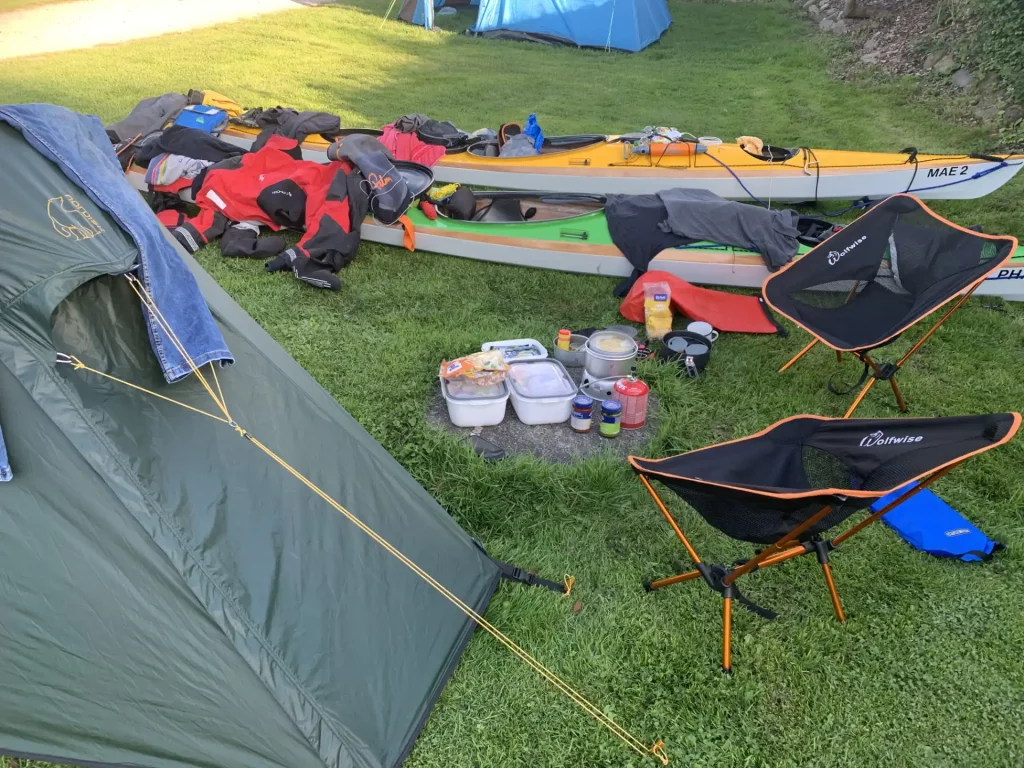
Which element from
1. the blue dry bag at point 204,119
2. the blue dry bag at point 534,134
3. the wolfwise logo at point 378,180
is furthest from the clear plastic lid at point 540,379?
the blue dry bag at point 204,119

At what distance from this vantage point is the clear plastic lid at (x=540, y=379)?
3.53m

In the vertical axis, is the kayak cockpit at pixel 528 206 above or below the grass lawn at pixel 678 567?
above

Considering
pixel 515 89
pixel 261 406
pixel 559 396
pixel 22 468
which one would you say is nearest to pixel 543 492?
pixel 559 396

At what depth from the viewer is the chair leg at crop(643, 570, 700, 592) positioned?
2.56 metres

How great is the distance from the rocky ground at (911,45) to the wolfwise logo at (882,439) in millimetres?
6742

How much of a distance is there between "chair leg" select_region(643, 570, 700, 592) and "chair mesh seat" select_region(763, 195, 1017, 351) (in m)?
1.59

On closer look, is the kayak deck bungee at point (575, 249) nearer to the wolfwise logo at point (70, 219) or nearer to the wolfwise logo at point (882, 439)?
the wolfwise logo at point (882, 439)

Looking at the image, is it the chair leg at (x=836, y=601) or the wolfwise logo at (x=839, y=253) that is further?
the wolfwise logo at (x=839, y=253)

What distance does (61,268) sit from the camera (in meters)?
1.74

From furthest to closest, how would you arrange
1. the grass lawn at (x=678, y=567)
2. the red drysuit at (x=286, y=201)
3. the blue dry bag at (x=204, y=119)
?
the blue dry bag at (x=204, y=119), the red drysuit at (x=286, y=201), the grass lawn at (x=678, y=567)

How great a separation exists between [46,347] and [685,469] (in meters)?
2.00

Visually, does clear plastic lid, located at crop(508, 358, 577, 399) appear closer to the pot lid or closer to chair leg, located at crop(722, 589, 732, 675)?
the pot lid

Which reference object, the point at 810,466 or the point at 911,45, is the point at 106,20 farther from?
the point at 810,466

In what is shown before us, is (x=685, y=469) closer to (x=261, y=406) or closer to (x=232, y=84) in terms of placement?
(x=261, y=406)
